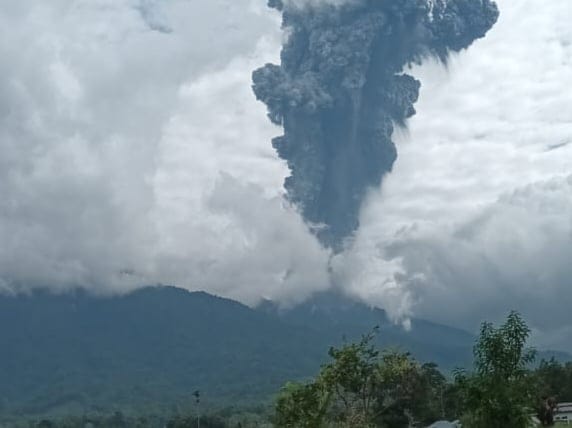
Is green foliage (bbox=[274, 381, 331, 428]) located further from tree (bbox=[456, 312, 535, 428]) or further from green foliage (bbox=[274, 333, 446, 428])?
tree (bbox=[456, 312, 535, 428])

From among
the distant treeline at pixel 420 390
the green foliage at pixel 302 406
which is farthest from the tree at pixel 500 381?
the green foliage at pixel 302 406

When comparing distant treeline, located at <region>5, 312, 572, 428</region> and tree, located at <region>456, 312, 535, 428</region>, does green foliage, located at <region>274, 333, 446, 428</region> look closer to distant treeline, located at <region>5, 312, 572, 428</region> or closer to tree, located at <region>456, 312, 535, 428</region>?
distant treeline, located at <region>5, 312, 572, 428</region>

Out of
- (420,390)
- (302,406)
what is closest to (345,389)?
(302,406)

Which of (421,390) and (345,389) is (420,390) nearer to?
(421,390)

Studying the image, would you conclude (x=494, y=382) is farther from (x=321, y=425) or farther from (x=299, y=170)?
(x=299, y=170)

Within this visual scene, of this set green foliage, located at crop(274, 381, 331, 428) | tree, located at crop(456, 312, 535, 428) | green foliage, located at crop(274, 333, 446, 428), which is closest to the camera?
tree, located at crop(456, 312, 535, 428)

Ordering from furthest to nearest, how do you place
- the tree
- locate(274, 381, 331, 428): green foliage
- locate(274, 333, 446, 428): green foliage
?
locate(274, 333, 446, 428): green foliage, locate(274, 381, 331, 428): green foliage, the tree

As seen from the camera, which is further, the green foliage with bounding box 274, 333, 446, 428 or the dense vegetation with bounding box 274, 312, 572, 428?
the green foliage with bounding box 274, 333, 446, 428

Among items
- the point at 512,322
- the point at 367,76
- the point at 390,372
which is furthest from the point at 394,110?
the point at 512,322

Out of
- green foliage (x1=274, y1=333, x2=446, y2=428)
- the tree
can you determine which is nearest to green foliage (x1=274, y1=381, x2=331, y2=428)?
green foliage (x1=274, y1=333, x2=446, y2=428)
